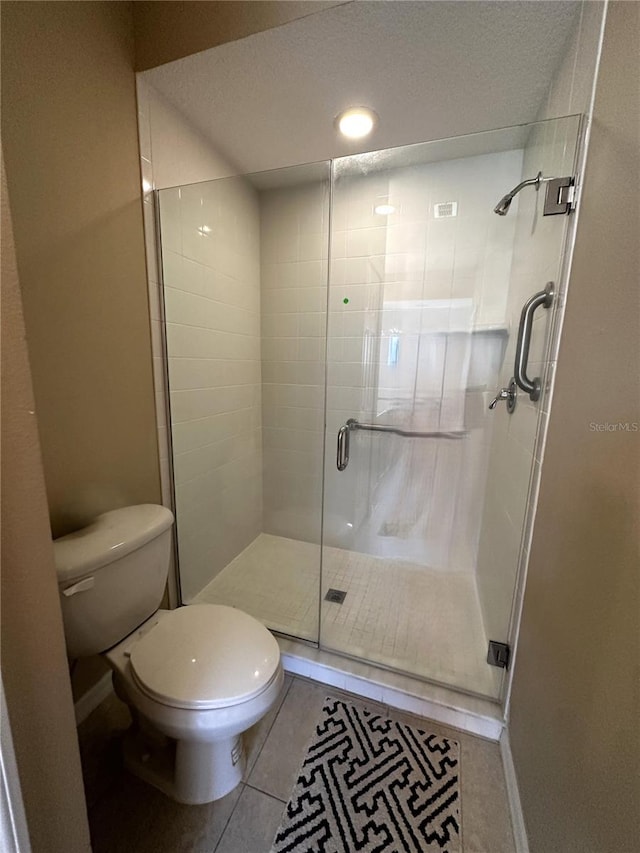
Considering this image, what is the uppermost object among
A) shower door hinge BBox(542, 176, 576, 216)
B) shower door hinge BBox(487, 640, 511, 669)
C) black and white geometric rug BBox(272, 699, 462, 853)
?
shower door hinge BBox(542, 176, 576, 216)

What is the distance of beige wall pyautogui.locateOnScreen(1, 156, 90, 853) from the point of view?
0.40m

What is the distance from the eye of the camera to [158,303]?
1.35m

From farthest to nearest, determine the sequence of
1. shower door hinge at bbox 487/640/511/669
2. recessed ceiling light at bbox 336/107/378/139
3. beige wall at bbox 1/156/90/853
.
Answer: recessed ceiling light at bbox 336/107/378/139 → shower door hinge at bbox 487/640/511/669 → beige wall at bbox 1/156/90/853

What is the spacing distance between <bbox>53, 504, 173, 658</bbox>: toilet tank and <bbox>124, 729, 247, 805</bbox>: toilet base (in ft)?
1.26

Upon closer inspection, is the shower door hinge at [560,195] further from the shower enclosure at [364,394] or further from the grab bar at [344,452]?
the grab bar at [344,452]

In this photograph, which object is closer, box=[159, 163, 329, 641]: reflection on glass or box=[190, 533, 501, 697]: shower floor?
box=[190, 533, 501, 697]: shower floor

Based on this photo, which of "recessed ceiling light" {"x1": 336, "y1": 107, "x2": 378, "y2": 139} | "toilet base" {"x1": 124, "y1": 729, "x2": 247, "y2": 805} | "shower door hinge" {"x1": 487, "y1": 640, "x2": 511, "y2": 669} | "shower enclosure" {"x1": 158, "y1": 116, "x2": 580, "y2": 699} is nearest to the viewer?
"toilet base" {"x1": 124, "y1": 729, "x2": 247, "y2": 805}

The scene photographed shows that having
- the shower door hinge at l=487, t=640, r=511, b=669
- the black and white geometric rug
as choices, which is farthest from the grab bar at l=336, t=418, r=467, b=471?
the black and white geometric rug

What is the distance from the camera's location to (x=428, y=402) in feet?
6.21

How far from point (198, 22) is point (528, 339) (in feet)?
4.96

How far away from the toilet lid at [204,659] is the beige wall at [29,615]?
0.32 meters

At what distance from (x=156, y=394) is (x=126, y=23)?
1261mm

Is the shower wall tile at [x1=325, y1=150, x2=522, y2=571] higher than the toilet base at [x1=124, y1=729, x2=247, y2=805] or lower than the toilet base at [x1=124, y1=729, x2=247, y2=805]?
higher

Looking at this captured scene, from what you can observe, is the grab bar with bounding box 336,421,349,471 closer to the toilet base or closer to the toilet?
the toilet
